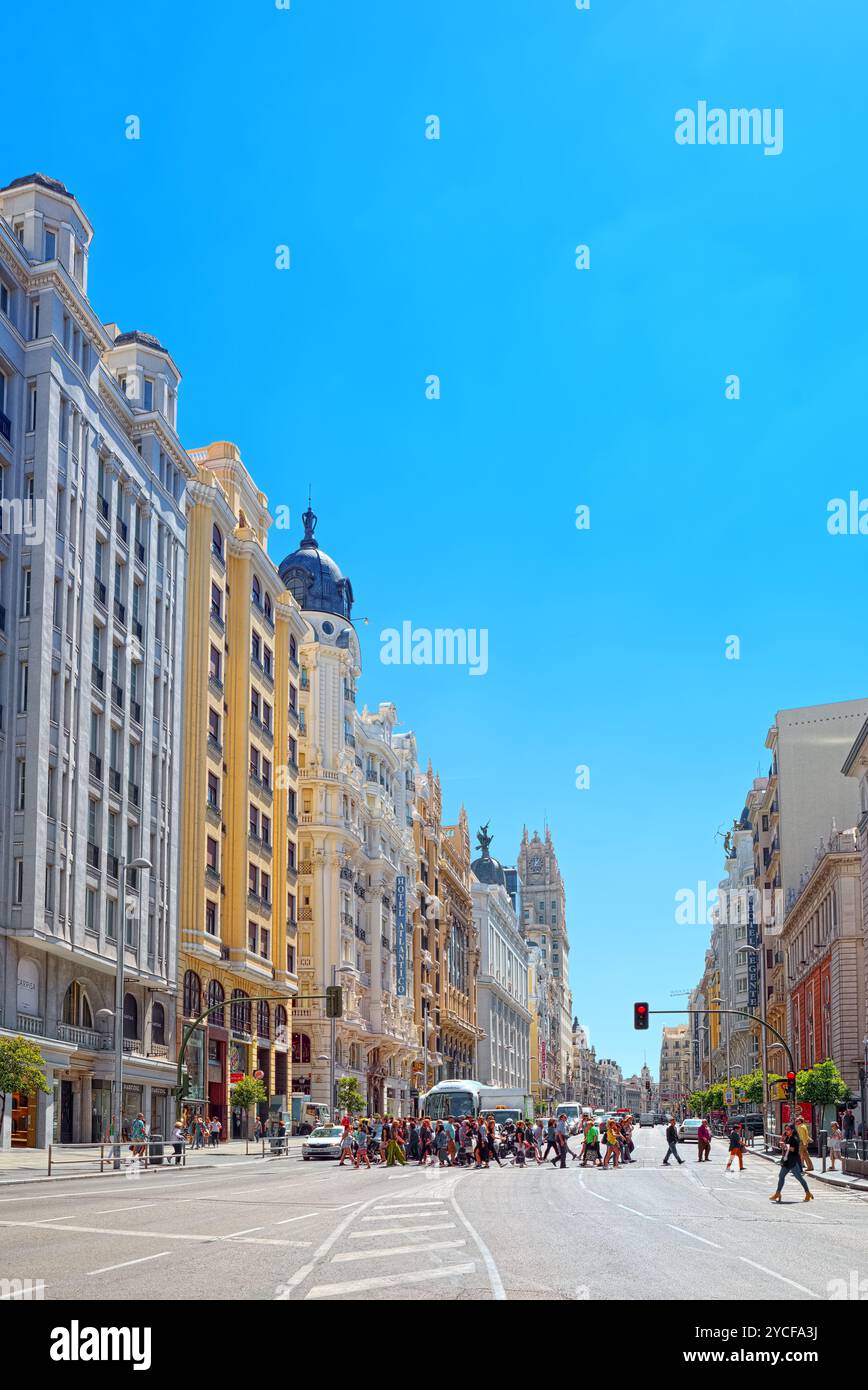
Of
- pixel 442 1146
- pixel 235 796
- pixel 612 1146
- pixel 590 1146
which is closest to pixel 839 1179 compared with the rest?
pixel 612 1146

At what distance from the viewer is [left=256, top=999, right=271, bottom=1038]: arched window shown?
71.4 m

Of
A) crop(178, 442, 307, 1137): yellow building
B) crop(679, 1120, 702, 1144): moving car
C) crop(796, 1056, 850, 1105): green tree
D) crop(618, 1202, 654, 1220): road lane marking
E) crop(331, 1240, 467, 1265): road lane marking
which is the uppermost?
crop(178, 442, 307, 1137): yellow building

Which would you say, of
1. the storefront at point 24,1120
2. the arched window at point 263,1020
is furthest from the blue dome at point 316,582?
the storefront at point 24,1120

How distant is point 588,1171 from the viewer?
4728cm

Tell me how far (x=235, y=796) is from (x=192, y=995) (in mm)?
10469

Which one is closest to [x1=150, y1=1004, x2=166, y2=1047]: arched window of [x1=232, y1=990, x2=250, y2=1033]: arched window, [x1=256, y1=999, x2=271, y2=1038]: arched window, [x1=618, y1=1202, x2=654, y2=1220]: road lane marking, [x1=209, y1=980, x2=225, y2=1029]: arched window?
[x1=209, y1=980, x2=225, y2=1029]: arched window

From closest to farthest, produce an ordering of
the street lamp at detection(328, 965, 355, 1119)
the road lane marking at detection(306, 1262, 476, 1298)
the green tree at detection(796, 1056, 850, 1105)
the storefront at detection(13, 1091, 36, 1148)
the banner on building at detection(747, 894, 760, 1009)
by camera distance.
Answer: the road lane marking at detection(306, 1262, 476, 1298) < the storefront at detection(13, 1091, 36, 1148) < the green tree at detection(796, 1056, 850, 1105) < the street lamp at detection(328, 965, 355, 1119) < the banner on building at detection(747, 894, 760, 1009)

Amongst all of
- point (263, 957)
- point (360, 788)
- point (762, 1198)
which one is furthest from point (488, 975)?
point (762, 1198)

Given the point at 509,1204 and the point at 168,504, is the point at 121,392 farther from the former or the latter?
the point at 509,1204

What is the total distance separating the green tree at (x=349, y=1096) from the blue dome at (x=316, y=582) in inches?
1186

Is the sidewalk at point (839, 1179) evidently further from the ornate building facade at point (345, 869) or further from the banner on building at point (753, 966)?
the banner on building at point (753, 966)

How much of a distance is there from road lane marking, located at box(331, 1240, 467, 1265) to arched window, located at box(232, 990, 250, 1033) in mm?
49547

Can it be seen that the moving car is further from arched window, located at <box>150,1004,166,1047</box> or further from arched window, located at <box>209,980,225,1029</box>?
arched window, located at <box>150,1004,166,1047</box>
